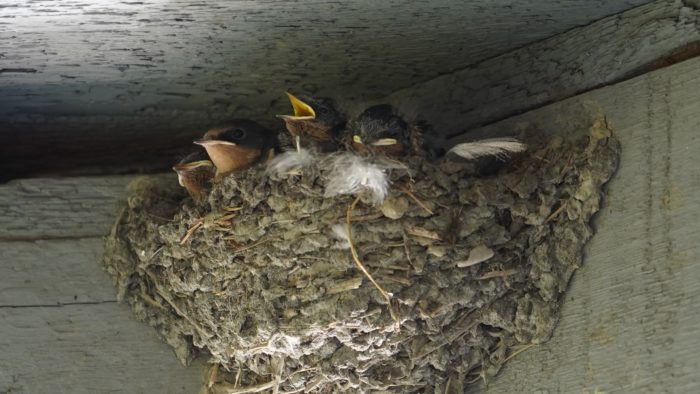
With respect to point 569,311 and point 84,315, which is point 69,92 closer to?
Answer: point 84,315

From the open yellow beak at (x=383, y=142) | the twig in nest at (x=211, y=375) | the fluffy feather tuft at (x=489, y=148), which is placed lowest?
the twig in nest at (x=211, y=375)

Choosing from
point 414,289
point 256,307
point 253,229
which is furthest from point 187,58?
point 414,289

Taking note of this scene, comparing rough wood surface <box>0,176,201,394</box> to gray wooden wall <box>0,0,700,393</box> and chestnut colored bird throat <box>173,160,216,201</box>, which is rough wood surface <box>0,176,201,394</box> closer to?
gray wooden wall <box>0,0,700,393</box>

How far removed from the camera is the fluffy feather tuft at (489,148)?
358 cm

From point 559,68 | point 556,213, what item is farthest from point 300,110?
point 556,213

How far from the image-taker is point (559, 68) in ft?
12.4

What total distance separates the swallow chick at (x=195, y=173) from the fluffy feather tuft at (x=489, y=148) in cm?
93

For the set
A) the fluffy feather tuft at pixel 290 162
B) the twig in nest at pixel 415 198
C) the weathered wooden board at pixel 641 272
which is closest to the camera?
the weathered wooden board at pixel 641 272

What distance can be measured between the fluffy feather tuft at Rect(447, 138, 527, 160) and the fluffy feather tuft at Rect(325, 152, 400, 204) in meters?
0.24

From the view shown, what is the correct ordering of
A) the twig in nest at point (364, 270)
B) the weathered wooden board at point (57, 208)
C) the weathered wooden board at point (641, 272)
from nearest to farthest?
the weathered wooden board at point (641, 272) → the twig in nest at point (364, 270) → the weathered wooden board at point (57, 208)

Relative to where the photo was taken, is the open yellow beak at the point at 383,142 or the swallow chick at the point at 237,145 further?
the swallow chick at the point at 237,145

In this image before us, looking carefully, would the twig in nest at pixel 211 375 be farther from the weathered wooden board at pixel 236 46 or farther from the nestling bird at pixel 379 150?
the weathered wooden board at pixel 236 46

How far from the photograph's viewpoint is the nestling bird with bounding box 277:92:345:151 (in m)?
3.98

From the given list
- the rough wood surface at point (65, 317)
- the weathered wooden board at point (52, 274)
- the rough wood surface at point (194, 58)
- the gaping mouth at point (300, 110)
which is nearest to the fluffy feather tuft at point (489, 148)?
the rough wood surface at point (194, 58)
